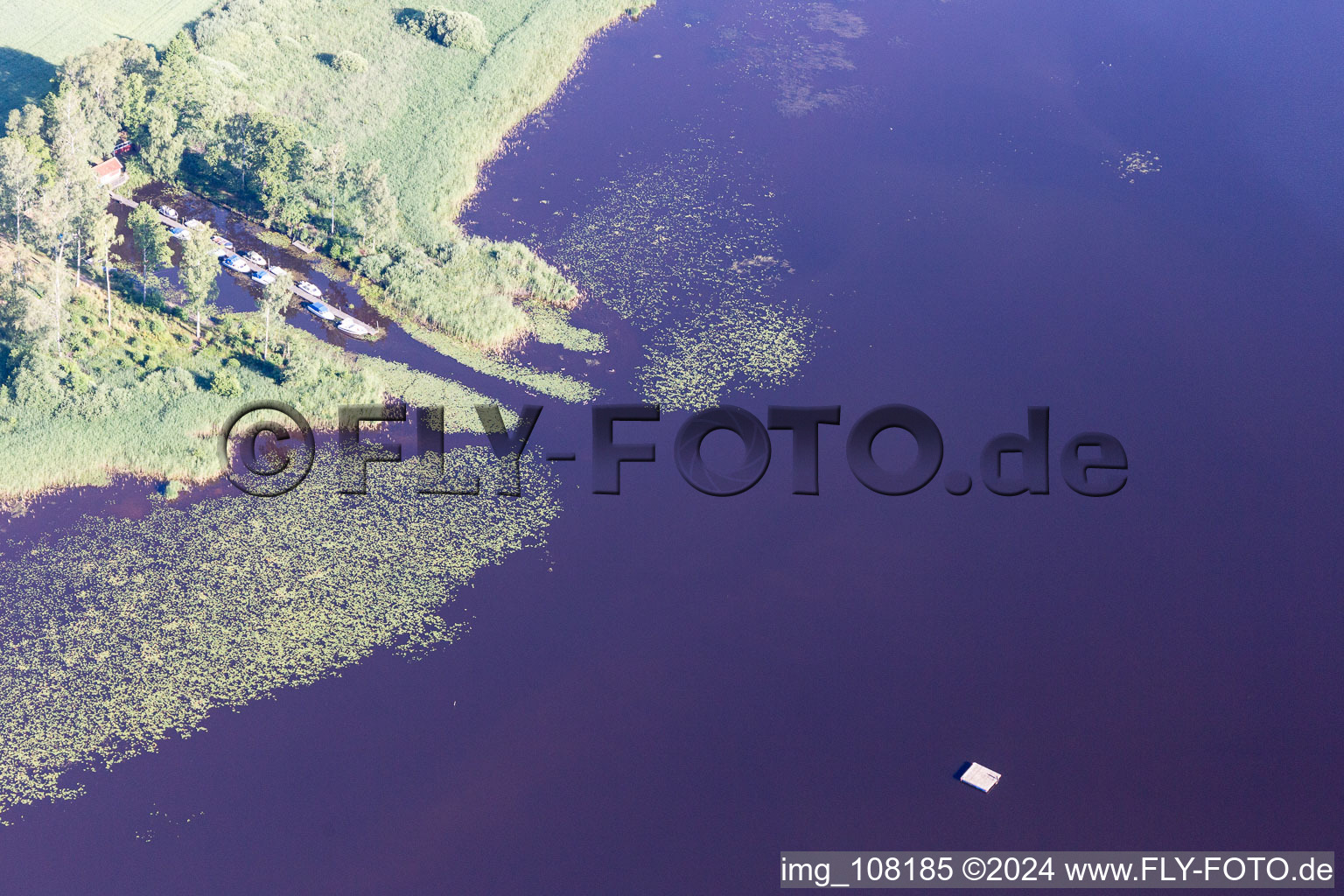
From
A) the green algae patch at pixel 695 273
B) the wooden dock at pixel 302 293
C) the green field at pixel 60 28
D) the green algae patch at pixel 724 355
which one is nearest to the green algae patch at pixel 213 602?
the green algae patch at pixel 724 355

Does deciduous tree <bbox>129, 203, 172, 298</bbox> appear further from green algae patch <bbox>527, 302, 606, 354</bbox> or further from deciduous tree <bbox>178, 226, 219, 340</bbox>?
green algae patch <bbox>527, 302, 606, 354</bbox>

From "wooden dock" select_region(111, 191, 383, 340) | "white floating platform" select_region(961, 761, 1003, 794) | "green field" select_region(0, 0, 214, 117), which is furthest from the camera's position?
"green field" select_region(0, 0, 214, 117)

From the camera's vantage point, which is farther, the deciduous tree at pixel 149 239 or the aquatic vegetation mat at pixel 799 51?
the aquatic vegetation mat at pixel 799 51

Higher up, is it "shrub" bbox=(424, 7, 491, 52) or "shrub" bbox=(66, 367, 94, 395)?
"shrub" bbox=(424, 7, 491, 52)

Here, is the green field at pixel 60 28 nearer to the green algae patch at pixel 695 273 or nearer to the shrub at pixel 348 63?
the shrub at pixel 348 63

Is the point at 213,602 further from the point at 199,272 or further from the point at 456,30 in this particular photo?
the point at 456,30

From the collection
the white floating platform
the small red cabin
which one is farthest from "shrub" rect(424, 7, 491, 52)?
the white floating platform
